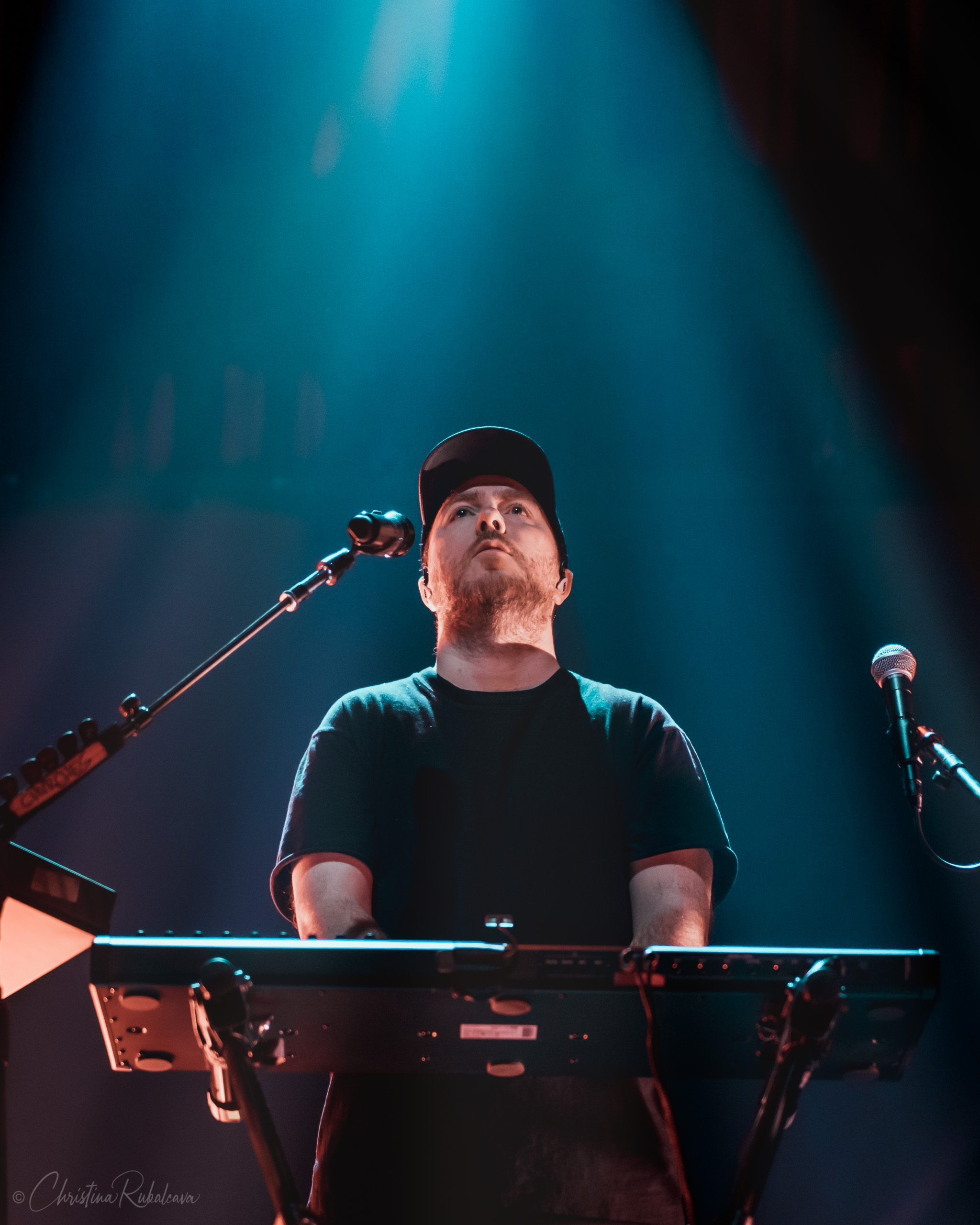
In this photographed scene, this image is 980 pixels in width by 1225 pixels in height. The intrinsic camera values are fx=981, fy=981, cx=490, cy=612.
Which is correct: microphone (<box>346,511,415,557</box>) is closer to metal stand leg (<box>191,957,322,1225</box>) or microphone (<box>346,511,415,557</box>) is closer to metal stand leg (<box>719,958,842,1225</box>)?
metal stand leg (<box>191,957,322,1225</box>)

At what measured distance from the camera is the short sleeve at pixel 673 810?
6.93 feet

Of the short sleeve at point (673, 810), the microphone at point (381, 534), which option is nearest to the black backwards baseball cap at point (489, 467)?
the microphone at point (381, 534)

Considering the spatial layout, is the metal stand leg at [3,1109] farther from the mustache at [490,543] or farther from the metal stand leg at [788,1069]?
the mustache at [490,543]

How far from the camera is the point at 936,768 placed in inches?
85.6

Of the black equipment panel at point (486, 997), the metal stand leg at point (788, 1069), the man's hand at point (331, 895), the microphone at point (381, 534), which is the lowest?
the metal stand leg at point (788, 1069)

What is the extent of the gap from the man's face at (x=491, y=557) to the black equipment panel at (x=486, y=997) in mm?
1397

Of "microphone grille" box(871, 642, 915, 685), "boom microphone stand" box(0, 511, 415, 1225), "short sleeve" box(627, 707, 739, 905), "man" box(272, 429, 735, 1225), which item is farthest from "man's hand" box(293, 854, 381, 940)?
"microphone grille" box(871, 642, 915, 685)

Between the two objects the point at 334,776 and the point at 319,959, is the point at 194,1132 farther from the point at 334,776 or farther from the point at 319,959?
the point at 319,959

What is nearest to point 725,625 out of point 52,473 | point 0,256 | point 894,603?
point 894,603

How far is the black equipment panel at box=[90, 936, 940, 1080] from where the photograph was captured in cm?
131

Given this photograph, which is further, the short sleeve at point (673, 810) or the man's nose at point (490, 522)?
the man's nose at point (490, 522)

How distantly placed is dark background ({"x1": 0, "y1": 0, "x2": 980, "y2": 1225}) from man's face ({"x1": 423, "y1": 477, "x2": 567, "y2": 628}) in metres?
0.91

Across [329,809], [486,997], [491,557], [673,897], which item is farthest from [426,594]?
[486,997]

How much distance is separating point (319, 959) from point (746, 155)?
3425 mm
